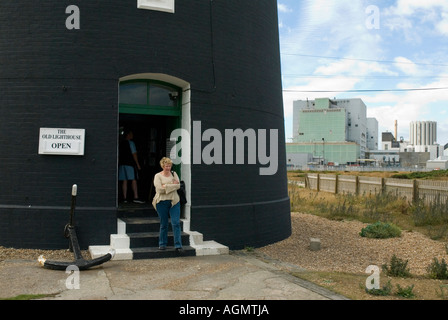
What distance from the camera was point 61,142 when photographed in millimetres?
8109

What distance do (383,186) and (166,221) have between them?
16.3 meters

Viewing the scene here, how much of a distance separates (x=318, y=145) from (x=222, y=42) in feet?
368

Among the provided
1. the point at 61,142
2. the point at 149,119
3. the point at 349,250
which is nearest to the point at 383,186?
the point at 349,250

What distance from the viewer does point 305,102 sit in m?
133

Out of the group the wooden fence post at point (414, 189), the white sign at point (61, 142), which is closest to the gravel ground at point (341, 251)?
the white sign at point (61, 142)

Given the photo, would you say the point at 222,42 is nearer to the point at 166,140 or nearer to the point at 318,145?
the point at 166,140

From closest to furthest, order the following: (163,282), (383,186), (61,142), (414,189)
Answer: (163,282), (61,142), (414,189), (383,186)

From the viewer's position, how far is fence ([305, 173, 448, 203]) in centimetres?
1761

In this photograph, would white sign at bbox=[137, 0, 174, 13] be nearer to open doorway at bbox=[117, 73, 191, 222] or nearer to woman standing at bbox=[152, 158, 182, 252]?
open doorway at bbox=[117, 73, 191, 222]

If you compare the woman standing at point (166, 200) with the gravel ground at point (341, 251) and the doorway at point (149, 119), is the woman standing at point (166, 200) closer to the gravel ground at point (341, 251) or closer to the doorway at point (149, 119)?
the gravel ground at point (341, 251)

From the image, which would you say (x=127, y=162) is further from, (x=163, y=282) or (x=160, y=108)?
(x=163, y=282)

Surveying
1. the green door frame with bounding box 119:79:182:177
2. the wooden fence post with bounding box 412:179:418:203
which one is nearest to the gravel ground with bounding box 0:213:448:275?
the green door frame with bounding box 119:79:182:177

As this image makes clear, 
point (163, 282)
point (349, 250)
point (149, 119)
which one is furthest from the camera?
point (149, 119)

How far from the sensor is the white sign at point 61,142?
26.5ft
